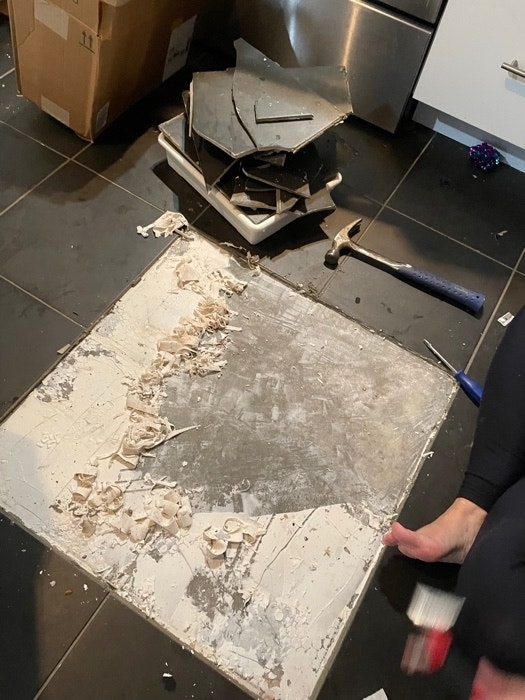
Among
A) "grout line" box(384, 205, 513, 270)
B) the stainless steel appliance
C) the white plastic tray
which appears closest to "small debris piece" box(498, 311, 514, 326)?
"grout line" box(384, 205, 513, 270)

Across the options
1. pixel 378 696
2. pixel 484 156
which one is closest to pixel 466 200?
pixel 484 156

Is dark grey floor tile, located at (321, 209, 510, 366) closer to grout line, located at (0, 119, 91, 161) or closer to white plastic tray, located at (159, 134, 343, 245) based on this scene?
white plastic tray, located at (159, 134, 343, 245)

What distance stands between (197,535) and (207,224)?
2.21 ft

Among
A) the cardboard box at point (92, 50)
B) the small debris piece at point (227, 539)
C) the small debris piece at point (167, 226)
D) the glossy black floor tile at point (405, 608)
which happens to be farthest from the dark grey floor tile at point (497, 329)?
the cardboard box at point (92, 50)

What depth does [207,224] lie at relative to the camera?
132 centimetres

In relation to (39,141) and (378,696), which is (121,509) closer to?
(378,696)

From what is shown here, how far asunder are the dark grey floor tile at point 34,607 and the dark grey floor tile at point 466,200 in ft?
3.47

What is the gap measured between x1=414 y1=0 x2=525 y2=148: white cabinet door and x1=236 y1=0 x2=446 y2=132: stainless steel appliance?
0.04m

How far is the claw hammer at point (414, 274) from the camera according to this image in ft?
4.17

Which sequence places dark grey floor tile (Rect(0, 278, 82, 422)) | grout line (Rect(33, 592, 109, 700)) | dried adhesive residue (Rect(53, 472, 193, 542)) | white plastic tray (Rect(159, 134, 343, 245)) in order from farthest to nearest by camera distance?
white plastic tray (Rect(159, 134, 343, 245))
dark grey floor tile (Rect(0, 278, 82, 422))
dried adhesive residue (Rect(53, 472, 193, 542))
grout line (Rect(33, 592, 109, 700))

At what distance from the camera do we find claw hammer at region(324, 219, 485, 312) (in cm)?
127

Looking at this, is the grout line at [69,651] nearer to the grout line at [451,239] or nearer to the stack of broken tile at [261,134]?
the stack of broken tile at [261,134]

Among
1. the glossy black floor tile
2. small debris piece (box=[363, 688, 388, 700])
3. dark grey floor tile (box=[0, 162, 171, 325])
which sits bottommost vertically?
small debris piece (box=[363, 688, 388, 700])

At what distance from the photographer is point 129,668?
0.84 meters
